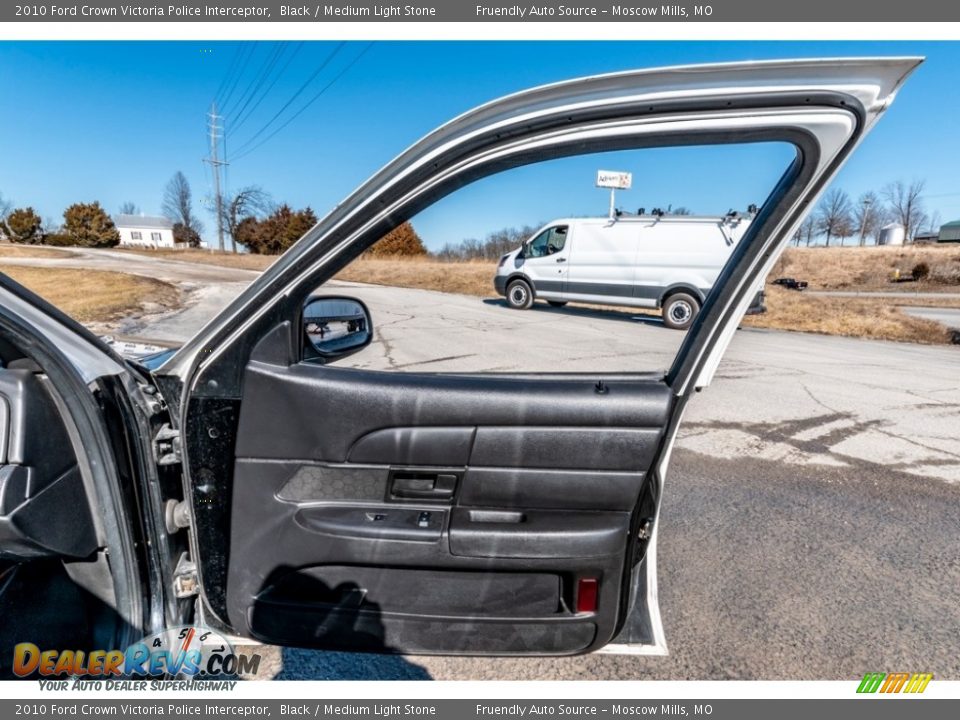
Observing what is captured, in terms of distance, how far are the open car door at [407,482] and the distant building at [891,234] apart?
2841 inches

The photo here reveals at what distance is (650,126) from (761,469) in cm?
336

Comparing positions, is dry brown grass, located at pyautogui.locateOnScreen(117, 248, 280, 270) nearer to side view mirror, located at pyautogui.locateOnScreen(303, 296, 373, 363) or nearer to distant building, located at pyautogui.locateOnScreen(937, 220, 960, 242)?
side view mirror, located at pyautogui.locateOnScreen(303, 296, 373, 363)

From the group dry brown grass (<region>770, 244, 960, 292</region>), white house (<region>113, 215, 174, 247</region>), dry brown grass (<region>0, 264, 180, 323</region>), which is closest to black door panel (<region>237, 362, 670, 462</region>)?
dry brown grass (<region>0, 264, 180, 323</region>)

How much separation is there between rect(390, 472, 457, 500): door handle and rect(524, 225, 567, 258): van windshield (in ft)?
2.79

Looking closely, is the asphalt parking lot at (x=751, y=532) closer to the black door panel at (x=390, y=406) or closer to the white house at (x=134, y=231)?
the black door panel at (x=390, y=406)

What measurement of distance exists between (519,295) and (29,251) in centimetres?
838

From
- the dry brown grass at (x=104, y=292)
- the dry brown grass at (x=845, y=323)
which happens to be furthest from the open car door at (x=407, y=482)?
the dry brown grass at (x=845, y=323)

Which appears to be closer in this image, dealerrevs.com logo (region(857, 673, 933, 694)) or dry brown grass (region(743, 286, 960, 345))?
dealerrevs.com logo (region(857, 673, 933, 694))

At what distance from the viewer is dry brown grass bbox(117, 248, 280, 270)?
1.64 m

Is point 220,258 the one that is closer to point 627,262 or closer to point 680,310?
point 627,262

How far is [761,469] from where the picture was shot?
3.65 m

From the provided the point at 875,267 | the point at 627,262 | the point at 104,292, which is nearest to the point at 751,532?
the point at 627,262

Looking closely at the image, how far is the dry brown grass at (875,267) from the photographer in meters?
33.5

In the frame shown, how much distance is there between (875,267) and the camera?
3988cm
